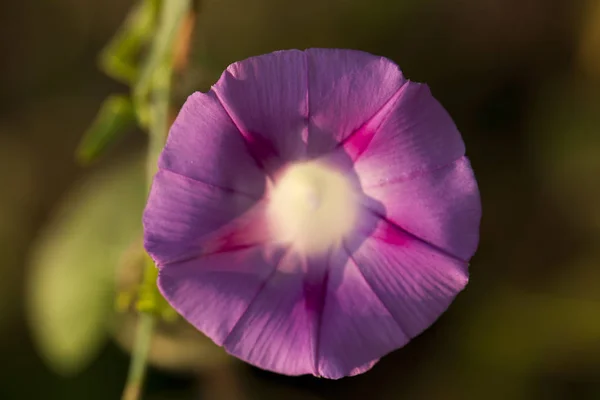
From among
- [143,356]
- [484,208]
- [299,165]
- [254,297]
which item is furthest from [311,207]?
[484,208]

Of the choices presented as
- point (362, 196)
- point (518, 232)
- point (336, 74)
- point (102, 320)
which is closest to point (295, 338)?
point (362, 196)

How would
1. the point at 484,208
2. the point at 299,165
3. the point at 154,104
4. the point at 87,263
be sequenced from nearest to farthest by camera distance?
1. the point at 299,165
2. the point at 154,104
3. the point at 87,263
4. the point at 484,208

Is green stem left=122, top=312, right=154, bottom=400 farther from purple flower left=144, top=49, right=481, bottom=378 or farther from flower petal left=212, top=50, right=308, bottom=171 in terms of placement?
flower petal left=212, top=50, right=308, bottom=171

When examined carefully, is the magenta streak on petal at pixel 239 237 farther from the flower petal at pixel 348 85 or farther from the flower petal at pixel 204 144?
the flower petal at pixel 348 85

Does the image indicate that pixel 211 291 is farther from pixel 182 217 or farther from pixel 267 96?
pixel 267 96

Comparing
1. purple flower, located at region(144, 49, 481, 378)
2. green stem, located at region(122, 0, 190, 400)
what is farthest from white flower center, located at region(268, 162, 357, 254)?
green stem, located at region(122, 0, 190, 400)

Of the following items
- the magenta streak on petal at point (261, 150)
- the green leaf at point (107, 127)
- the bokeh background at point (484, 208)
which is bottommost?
the bokeh background at point (484, 208)

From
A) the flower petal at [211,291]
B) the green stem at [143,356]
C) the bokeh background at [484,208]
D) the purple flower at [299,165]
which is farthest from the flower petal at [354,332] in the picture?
the bokeh background at [484,208]
